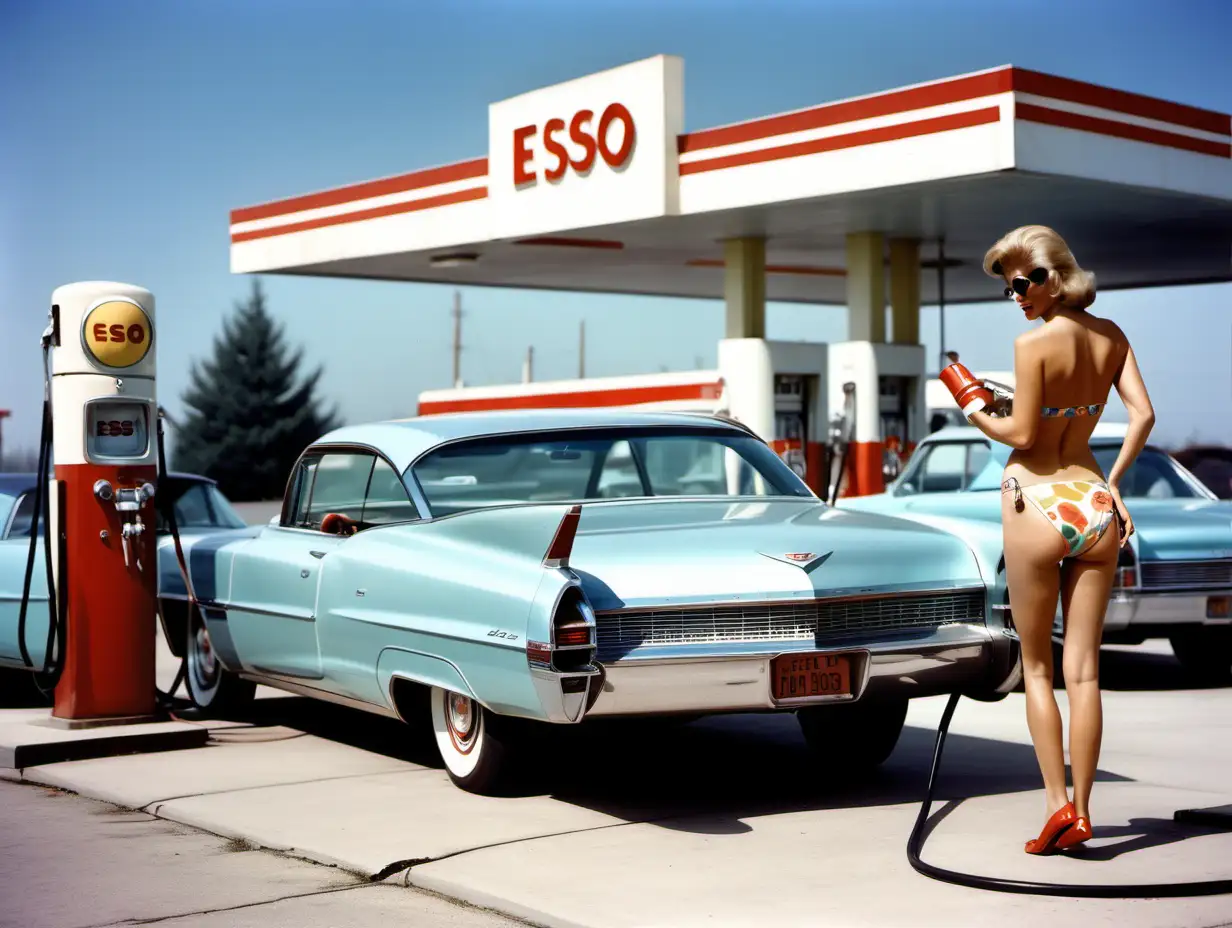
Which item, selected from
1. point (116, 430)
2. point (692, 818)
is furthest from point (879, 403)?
point (692, 818)

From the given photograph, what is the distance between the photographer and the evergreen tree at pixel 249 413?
55.6 metres

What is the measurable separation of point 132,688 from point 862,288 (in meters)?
16.3

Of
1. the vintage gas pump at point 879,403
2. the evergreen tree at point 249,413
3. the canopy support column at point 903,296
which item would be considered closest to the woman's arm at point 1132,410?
the vintage gas pump at point 879,403

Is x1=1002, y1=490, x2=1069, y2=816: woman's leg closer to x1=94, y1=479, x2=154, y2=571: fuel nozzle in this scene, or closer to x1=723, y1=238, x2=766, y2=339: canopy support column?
x1=94, y1=479, x2=154, y2=571: fuel nozzle

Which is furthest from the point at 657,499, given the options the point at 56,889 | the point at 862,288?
the point at 862,288

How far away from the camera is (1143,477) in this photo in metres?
11.2

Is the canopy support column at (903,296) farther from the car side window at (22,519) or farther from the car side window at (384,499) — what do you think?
the car side window at (384,499)

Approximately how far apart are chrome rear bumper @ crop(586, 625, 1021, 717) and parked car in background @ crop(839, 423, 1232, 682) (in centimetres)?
266

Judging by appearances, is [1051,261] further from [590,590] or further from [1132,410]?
[590,590]

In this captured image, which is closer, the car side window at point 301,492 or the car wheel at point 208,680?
the car side window at point 301,492

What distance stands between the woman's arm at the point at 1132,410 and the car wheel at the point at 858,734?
1.85 meters

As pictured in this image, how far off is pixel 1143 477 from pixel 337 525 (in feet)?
19.7

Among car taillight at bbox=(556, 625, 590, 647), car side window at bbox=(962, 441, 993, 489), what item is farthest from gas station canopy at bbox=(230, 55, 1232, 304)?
car taillight at bbox=(556, 625, 590, 647)

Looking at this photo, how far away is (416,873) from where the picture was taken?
5301 mm
